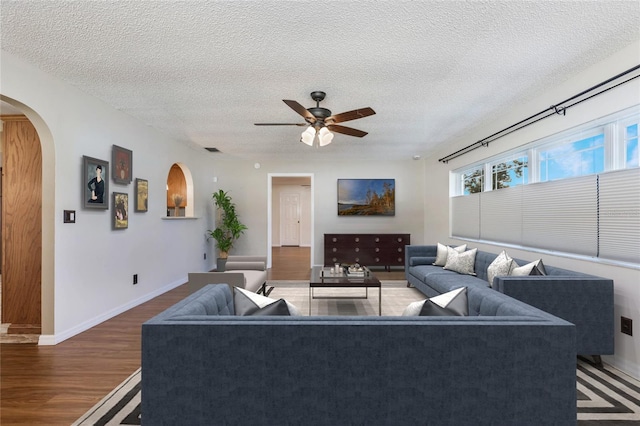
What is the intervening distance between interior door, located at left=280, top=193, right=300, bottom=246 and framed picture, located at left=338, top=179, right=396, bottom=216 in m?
5.48

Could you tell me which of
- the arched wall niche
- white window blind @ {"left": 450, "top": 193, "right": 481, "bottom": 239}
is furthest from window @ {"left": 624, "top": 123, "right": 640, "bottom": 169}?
the arched wall niche

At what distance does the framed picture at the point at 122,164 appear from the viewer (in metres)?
→ 4.27

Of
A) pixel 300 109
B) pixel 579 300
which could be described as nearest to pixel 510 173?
pixel 579 300

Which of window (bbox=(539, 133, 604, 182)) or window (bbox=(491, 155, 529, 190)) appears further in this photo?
window (bbox=(491, 155, 529, 190))

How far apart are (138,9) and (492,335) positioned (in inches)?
111

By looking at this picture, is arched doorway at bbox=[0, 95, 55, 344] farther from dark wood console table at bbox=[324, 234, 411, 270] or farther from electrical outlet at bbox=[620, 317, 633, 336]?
electrical outlet at bbox=[620, 317, 633, 336]

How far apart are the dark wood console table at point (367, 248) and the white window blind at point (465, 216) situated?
1440 millimetres

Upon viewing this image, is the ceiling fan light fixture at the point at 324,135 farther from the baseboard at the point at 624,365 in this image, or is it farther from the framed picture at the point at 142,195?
the baseboard at the point at 624,365

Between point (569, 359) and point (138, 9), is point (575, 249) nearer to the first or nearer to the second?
point (569, 359)

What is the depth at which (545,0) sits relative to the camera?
7.04 feet

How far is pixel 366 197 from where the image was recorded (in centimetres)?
814

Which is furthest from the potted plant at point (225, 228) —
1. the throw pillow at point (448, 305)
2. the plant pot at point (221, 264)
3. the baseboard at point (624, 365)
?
the baseboard at point (624, 365)

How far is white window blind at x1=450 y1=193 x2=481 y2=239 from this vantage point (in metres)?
5.44

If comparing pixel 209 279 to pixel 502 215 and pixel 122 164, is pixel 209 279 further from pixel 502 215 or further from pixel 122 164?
pixel 502 215
